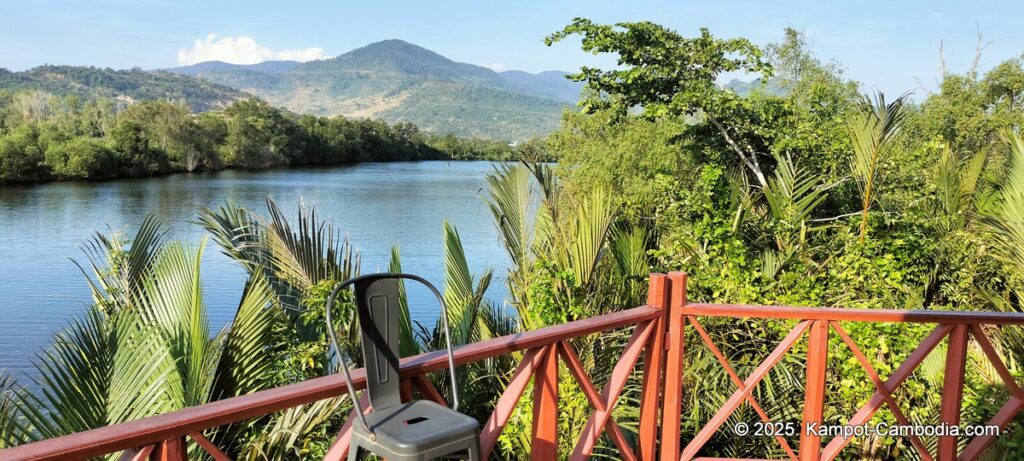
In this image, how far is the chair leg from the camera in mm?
1411

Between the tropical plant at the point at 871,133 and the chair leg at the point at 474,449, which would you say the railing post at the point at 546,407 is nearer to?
the chair leg at the point at 474,449

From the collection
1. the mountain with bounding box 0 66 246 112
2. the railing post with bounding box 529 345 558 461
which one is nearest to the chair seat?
the railing post with bounding box 529 345 558 461

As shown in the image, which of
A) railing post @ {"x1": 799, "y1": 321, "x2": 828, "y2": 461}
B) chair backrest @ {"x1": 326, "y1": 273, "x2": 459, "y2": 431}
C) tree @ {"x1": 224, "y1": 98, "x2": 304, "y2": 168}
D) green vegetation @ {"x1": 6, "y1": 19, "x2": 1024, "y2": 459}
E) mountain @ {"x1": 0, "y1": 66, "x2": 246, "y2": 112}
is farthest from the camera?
mountain @ {"x1": 0, "y1": 66, "x2": 246, "y2": 112}

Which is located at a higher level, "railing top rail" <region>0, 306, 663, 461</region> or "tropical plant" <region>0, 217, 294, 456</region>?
"railing top rail" <region>0, 306, 663, 461</region>

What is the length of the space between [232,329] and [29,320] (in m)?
10.9

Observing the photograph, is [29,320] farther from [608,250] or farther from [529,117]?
[529,117]

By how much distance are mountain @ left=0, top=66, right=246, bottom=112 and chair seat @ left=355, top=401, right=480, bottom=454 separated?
312 feet

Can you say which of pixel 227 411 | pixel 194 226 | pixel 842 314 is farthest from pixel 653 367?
pixel 194 226

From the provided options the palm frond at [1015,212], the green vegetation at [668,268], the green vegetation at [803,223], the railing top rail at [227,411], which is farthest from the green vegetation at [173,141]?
the railing top rail at [227,411]

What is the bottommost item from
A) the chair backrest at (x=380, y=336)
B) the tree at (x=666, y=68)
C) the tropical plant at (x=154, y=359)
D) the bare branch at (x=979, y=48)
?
the tropical plant at (x=154, y=359)

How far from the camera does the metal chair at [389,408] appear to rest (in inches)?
52.7

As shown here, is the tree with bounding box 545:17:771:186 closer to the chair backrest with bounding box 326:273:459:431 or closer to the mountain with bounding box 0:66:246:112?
the chair backrest with bounding box 326:273:459:431

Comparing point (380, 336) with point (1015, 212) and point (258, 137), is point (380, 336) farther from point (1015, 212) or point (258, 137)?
point (258, 137)

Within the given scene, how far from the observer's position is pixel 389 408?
1.48 m
